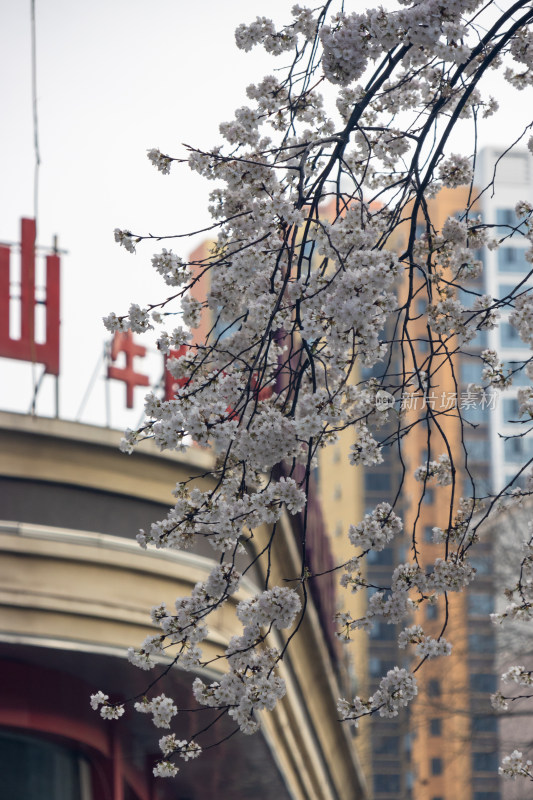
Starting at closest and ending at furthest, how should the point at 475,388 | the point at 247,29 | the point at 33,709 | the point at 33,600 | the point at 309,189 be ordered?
1. the point at 309,189
2. the point at 247,29
3. the point at 475,388
4. the point at 33,600
5. the point at 33,709

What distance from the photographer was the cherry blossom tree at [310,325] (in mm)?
3461

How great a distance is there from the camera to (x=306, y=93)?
14.0ft

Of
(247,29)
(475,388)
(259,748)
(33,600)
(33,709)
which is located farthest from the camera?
(259,748)

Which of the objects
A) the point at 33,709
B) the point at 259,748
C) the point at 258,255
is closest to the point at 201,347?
the point at 258,255

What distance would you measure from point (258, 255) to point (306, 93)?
2.68ft

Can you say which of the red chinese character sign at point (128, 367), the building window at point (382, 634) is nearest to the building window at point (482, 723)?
the building window at point (382, 634)

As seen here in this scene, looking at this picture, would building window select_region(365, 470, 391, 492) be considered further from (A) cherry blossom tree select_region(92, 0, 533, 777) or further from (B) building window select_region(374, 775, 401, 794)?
(A) cherry blossom tree select_region(92, 0, 533, 777)

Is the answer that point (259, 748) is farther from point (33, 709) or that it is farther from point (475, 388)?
point (475, 388)

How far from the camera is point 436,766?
168 ft

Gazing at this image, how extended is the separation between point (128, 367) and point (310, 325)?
19.2 feet

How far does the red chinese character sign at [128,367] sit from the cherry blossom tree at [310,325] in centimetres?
464

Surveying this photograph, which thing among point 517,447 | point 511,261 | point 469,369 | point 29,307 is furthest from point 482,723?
point 511,261

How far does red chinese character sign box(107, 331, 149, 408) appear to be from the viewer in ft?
29.5

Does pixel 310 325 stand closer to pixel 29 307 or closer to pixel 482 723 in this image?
pixel 29 307
